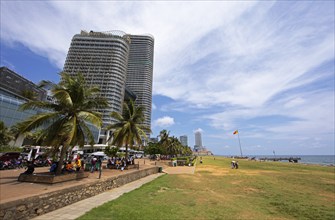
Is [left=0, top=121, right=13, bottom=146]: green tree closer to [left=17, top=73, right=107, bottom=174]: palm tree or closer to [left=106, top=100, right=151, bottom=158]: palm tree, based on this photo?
[left=106, top=100, right=151, bottom=158]: palm tree

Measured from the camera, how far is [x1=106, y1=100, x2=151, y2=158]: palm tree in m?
20.8

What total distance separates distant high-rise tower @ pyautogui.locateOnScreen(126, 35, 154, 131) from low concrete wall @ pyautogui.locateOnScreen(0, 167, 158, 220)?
146685 millimetres

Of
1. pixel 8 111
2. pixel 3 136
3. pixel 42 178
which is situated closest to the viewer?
pixel 42 178

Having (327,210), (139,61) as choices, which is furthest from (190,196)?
(139,61)

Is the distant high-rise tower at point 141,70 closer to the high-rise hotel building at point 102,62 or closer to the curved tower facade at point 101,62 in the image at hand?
the high-rise hotel building at point 102,62

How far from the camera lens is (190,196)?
1119cm

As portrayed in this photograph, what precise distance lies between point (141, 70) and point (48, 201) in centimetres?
16386

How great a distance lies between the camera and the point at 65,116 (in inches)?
467

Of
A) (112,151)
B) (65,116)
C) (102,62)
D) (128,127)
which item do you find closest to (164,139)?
(112,151)

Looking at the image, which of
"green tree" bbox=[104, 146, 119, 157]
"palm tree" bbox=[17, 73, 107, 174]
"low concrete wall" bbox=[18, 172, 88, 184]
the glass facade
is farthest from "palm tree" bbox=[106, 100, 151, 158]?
the glass facade

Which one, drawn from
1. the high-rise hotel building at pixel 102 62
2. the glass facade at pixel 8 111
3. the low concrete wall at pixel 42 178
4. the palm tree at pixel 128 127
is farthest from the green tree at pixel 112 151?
the high-rise hotel building at pixel 102 62

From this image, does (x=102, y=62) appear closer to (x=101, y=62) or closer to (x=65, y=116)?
(x=101, y=62)

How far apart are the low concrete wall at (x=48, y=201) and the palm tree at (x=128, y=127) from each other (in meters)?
8.65

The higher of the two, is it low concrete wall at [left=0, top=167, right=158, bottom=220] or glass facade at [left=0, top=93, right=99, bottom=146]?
glass facade at [left=0, top=93, right=99, bottom=146]
